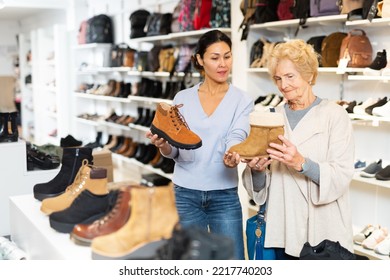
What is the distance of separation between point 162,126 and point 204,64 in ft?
0.98

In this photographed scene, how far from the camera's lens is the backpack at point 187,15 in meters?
4.29

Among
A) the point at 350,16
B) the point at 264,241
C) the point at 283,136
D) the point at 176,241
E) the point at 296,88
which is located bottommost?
the point at 264,241

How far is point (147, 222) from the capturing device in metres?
A: 1.07

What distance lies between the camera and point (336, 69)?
319 centimetres

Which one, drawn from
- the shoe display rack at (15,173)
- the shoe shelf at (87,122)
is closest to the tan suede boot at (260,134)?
the shoe display rack at (15,173)

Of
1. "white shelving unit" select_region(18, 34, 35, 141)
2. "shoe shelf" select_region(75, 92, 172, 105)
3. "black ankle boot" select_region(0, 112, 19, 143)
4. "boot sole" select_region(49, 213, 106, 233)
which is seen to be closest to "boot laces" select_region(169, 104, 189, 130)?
"boot sole" select_region(49, 213, 106, 233)

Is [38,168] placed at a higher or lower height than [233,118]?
lower

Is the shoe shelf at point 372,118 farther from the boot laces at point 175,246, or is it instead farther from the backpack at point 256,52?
the boot laces at point 175,246

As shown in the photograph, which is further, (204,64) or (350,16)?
(350,16)

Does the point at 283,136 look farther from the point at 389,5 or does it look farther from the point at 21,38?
the point at 21,38

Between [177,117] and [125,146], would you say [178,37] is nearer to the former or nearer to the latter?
[125,146]

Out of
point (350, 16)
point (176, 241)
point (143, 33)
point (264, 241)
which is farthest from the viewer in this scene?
point (143, 33)

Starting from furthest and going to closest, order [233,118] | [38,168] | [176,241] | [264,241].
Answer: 1. [38,168]
2. [233,118]
3. [264,241]
4. [176,241]

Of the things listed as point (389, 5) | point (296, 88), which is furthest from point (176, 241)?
point (389, 5)
